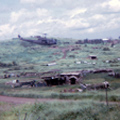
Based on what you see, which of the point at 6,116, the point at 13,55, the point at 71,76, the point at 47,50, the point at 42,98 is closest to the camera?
the point at 6,116

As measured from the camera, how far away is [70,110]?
1312 centimetres

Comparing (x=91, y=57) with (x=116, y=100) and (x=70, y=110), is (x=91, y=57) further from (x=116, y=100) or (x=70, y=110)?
(x=70, y=110)

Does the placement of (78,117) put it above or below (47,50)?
below

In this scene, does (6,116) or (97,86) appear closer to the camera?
(6,116)

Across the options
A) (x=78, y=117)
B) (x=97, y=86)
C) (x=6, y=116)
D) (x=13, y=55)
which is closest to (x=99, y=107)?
(x=78, y=117)

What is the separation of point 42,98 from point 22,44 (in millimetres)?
72629

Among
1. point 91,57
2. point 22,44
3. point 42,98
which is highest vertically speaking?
point 22,44

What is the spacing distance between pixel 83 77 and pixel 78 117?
2094 centimetres

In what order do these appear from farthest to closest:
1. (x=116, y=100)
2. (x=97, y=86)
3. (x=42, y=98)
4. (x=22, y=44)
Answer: (x=22, y=44) < (x=97, y=86) < (x=42, y=98) < (x=116, y=100)

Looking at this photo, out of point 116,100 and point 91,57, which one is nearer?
point 116,100

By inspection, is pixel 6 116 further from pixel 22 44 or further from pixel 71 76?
pixel 22 44

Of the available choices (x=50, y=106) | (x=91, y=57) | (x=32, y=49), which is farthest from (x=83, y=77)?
(x=32, y=49)

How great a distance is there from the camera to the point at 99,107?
1340 centimetres

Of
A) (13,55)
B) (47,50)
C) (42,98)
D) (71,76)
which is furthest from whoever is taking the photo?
(47,50)
